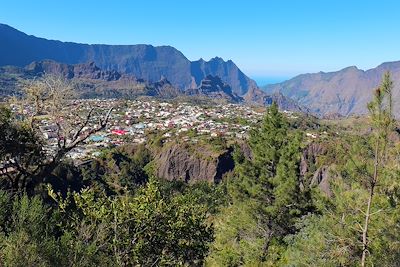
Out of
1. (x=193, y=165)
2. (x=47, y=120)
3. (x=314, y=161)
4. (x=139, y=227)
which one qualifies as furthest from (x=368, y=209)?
(x=193, y=165)

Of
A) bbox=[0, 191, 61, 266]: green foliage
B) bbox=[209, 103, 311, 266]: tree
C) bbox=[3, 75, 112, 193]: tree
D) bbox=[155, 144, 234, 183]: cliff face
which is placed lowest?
bbox=[155, 144, 234, 183]: cliff face

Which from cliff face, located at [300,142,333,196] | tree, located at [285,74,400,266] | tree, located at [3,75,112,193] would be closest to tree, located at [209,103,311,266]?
tree, located at [285,74,400,266]

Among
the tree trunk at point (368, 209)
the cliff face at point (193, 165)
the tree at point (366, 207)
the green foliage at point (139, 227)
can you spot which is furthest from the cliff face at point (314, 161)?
the green foliage at point (139, 227)

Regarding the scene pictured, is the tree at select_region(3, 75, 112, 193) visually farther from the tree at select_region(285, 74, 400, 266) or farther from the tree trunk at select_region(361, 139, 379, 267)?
the tree trunk at select_region(361, 139, 379, 267)

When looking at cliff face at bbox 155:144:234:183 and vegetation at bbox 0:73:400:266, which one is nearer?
vegetation at bbox 0:73:400:266

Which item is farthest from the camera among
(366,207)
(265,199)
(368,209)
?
(265,199)

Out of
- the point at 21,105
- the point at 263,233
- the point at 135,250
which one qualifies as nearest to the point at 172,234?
the point at 135,250

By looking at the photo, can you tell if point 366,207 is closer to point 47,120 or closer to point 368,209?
point 368,209

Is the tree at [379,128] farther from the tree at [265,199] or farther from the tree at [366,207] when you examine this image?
the tree at [265,199]
